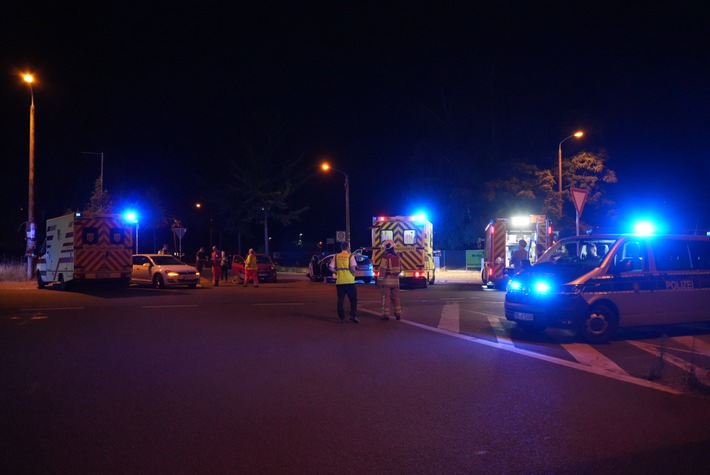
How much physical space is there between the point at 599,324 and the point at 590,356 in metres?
1.43

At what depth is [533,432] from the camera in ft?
18.9

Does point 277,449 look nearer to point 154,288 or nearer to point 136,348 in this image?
point 136,348

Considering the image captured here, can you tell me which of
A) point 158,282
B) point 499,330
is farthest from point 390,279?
point 158,282

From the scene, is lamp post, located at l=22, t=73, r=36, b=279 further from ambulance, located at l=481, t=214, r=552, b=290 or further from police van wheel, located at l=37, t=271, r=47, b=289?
ambulance, located at l=481, t=214, r=552, b=290

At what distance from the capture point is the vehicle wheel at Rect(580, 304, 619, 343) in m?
10.9

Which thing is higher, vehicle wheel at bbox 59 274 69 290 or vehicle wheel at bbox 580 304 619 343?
vehicle wheel at bbox 59 274 69 290

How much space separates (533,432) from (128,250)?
21.0m

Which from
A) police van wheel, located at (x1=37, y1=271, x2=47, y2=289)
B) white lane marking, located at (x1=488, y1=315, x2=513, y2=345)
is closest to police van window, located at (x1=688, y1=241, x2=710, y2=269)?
white lane marking, located at (x1=488, y1=315, x2=513, y2=345)

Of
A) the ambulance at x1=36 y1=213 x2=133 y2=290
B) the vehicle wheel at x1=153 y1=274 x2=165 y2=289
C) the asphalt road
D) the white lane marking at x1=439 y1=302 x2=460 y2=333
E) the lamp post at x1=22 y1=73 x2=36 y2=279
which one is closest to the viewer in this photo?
the asphalt road

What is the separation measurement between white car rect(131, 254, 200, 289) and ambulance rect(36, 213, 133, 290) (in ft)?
5.23

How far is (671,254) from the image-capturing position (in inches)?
457

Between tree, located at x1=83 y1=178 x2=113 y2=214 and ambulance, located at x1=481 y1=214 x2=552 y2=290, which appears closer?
ambulance, located at x1=481 y1=214 x2=552 y2=290

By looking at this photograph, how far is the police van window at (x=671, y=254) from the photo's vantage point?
11.5 metres

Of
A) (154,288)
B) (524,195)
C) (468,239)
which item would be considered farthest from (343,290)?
(468,239)
